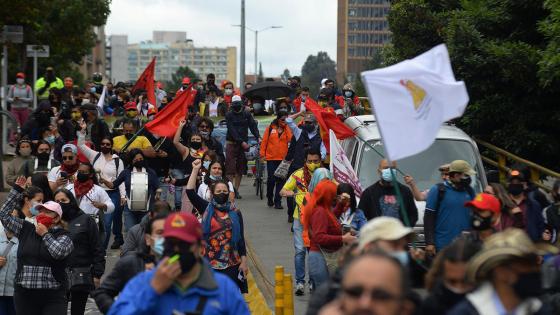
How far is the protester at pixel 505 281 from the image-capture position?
5.62 meters

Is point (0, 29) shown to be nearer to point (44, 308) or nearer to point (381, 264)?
point (44, 308)

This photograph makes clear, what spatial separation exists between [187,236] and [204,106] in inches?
932

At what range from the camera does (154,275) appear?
5.99 m

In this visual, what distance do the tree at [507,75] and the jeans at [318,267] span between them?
6.08m

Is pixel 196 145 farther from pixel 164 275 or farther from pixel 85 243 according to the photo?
pixel 164 275

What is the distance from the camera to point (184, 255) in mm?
5949

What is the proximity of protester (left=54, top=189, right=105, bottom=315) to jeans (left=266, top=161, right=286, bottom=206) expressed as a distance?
10.1 m

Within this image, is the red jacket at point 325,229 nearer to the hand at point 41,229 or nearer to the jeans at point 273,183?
the hand at point 41,229

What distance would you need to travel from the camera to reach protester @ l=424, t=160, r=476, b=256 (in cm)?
1248

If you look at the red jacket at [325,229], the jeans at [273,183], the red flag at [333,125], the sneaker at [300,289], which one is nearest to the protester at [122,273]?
the red jacket at [325,229]

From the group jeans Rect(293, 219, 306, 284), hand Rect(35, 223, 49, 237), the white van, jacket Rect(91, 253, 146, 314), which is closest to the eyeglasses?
jacket Rect(91, 253, 146, 314)

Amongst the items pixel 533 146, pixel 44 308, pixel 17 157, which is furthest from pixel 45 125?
pixel 44 308

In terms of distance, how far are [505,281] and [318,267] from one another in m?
6.92

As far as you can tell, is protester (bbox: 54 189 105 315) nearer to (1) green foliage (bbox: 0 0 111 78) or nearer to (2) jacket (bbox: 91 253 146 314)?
(2) jacket (bbox: 91 253 146 314)
